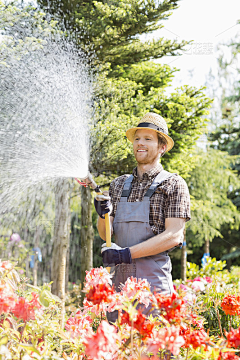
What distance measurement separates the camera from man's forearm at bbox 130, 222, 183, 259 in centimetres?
194

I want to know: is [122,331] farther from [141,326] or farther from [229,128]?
[229,128]

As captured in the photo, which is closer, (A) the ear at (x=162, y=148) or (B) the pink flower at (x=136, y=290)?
(B) the pink flower at (x=136, y=290)

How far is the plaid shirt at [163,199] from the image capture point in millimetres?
2062

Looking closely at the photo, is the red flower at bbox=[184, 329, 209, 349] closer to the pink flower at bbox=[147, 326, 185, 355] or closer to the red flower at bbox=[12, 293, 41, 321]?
the pink flower at bbox=[147, 326, 185, 355]

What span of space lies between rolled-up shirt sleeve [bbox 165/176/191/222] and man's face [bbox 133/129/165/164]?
0.86 ft

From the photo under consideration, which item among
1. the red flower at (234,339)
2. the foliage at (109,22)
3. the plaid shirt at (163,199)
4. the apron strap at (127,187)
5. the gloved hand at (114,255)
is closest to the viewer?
the red flower at (234,339)

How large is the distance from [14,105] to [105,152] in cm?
139

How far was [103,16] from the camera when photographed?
14.7 feet

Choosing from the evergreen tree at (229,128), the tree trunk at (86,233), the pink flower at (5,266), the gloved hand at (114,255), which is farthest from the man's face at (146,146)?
the evergreen tree at (229,128)

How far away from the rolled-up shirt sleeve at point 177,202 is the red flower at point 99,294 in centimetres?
104

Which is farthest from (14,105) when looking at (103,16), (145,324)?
(145,324)

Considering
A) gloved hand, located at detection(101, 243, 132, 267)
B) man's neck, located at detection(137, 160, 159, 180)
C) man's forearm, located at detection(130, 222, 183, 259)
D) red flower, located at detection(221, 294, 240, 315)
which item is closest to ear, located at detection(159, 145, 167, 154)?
man's neck, located at detection(137, 160, 159, 180)

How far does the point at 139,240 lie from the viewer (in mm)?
2086

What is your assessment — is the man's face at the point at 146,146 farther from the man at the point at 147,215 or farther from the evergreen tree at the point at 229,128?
the evergreen tree at the point at 229,128
